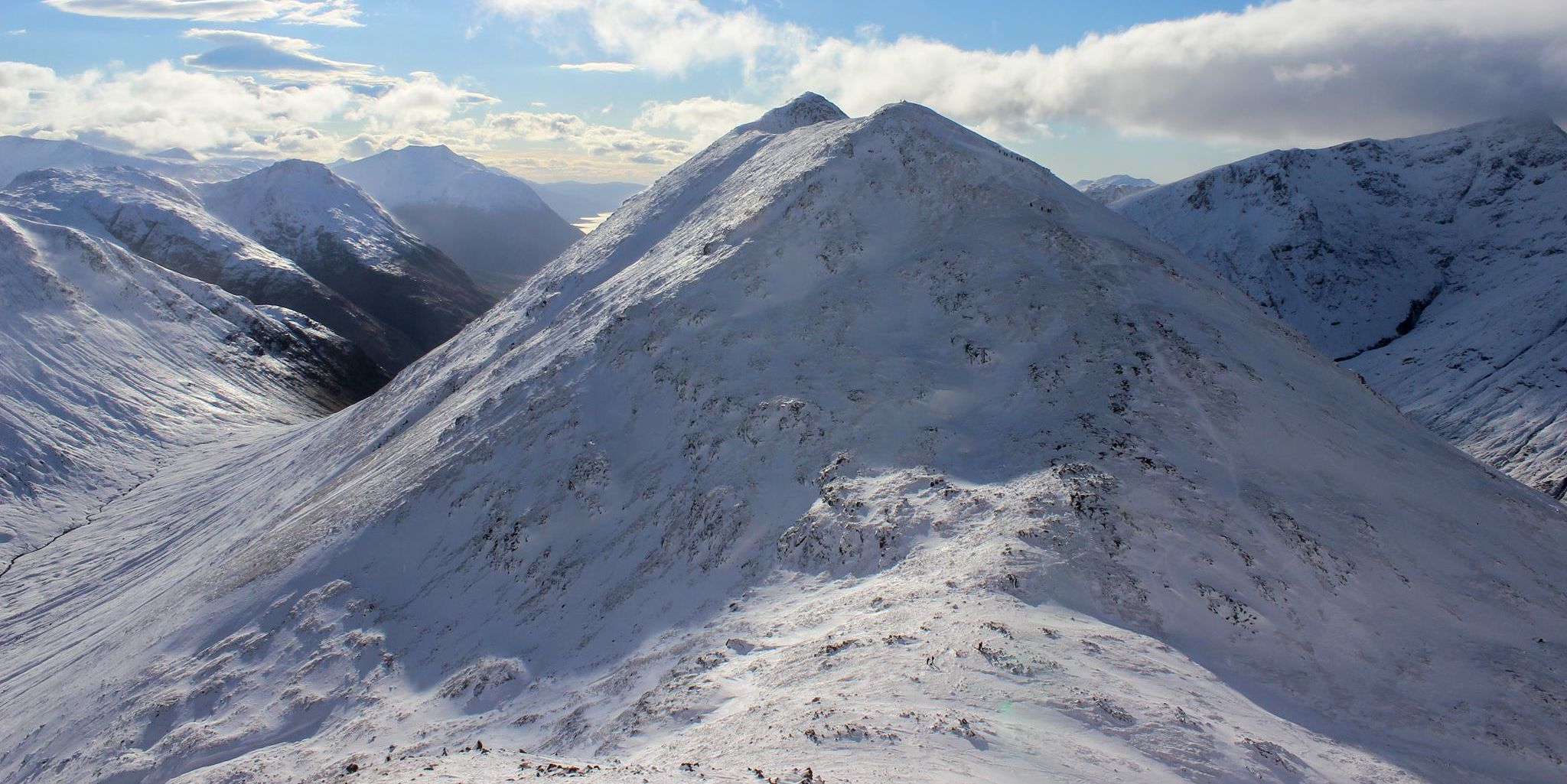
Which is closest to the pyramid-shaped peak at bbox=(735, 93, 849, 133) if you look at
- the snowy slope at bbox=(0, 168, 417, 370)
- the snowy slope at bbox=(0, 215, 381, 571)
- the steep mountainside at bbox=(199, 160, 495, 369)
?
the snowy slope at bbox=(0, 215, 381, 571)

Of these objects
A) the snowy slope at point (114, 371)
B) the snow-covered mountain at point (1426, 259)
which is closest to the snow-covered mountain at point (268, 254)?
the snowy slope at point (114, 371)

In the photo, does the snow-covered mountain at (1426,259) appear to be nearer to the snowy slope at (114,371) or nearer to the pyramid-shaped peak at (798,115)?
the pyramid-shaped peak at (798,115)

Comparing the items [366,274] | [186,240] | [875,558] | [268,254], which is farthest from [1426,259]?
[186,240]

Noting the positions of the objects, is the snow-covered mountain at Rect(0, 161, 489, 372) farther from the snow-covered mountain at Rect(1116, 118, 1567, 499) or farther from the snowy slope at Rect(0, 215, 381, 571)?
the snow-covered mountain at Rect(1116, 118, 1567, 499)

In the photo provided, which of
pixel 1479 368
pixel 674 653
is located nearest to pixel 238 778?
pixel 674 653

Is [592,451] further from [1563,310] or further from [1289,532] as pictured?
[1563,310]

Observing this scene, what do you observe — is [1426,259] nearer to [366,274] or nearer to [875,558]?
[875,558]
